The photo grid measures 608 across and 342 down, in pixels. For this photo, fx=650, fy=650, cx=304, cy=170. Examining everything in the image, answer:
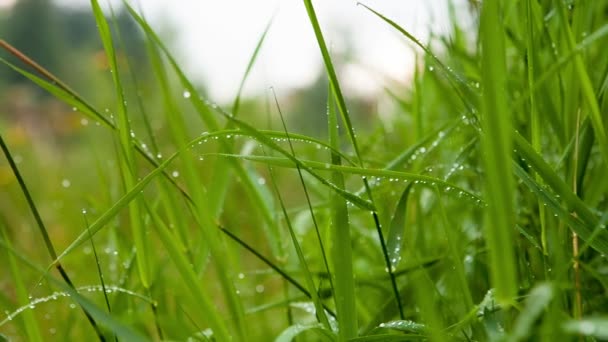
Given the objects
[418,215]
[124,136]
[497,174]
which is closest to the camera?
[497,174]

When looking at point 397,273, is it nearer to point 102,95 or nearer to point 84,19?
point 102,95

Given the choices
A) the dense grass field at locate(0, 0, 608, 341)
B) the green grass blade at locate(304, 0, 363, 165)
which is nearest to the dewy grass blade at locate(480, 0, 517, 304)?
the dense grass field at locate(0, 0, 608, 341)

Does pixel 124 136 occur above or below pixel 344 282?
above

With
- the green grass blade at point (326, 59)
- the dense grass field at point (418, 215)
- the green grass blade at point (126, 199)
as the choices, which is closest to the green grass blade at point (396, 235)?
the dense grass field at point (418, 215)

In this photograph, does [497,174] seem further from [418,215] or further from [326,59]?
[418,215]

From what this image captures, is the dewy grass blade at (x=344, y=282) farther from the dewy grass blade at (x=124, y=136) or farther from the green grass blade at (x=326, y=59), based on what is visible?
the dewy grass blade at (x=124, y=136)

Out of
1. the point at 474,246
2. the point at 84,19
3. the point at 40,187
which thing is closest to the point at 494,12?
the point at 474,246

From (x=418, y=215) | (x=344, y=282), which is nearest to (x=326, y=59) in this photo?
(x=344, y=282)
